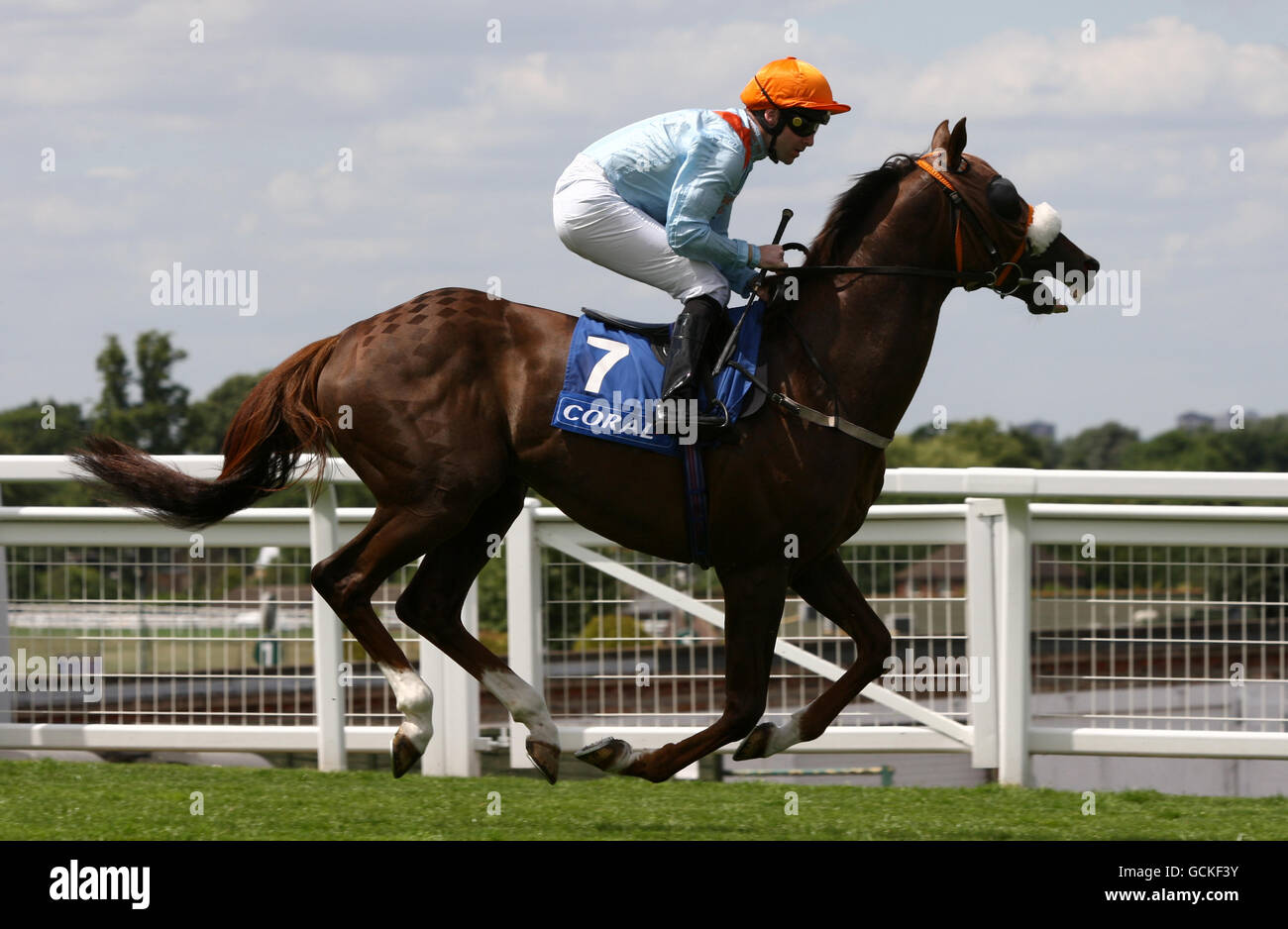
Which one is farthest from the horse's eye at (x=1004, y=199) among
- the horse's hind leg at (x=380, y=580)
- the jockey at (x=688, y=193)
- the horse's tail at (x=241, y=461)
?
the horse's tail at (x=241, y=461)

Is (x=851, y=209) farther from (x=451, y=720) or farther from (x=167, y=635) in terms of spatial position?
(x=167, y=635)

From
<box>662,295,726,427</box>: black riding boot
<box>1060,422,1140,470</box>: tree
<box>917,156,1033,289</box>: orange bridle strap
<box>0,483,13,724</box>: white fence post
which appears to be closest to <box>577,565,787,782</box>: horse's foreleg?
<box>662,295,726,427</box>: black riding boot

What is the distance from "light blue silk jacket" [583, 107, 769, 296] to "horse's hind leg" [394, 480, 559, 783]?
3.20 feet

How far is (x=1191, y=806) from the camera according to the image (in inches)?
245

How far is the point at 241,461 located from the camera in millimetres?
5250

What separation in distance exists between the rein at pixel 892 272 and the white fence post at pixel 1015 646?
1.55 m

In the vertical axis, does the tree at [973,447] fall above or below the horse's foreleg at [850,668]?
above

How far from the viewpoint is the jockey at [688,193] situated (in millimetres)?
4934

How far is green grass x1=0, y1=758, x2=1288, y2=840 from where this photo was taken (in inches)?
207

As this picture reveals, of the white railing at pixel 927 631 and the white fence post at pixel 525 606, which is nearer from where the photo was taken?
the white railing at pixel 927 631

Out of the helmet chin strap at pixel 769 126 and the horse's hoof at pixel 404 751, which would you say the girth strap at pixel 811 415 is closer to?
the helmet chin strap at pixel 769 126

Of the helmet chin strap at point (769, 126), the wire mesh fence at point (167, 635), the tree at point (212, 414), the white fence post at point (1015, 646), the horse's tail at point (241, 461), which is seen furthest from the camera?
the tree at point (212, 414)

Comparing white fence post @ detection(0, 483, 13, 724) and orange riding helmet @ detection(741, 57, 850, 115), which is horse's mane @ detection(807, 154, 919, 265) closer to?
orange riding helmet @ detection(741, 57, 850, 115)
